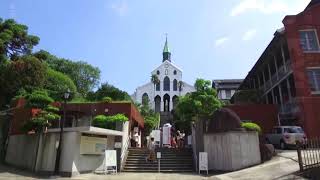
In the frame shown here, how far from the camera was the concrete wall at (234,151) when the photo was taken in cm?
1900

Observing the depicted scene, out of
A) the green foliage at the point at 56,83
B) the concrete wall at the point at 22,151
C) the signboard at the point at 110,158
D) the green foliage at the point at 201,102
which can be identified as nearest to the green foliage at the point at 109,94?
the green foliage at the point at 56,83

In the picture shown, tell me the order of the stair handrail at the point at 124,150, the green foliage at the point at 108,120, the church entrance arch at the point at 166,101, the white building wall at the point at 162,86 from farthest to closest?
the church entrance arch at the point at 166,101, the white building wall at the point at 162,86, the green foliage at the point at 108,120, the stair handrail at the point at 124,150

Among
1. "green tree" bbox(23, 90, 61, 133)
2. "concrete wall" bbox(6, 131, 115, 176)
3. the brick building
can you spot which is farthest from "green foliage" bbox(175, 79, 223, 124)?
"green tree" bbox(23, 90, 61, 133)

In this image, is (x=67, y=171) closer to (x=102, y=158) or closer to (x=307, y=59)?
(x=102, y=158)

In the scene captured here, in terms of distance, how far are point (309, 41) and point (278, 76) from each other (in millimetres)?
4076

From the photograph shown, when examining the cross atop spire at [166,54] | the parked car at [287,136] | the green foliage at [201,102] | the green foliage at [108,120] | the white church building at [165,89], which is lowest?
the parked car at [287,136]

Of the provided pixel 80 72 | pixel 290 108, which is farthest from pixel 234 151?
pixel 80 72

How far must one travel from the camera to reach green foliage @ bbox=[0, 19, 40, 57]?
27.3 meters

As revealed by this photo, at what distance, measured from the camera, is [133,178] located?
16.5 m

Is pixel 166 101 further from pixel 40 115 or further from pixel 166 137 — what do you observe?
pixel 40 115

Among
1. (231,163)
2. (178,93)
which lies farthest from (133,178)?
(178,93)

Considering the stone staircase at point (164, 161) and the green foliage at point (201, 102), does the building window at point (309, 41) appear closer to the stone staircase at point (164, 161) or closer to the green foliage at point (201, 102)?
the green foliage at point (201, 102)

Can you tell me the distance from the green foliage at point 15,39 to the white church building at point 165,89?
164 ft

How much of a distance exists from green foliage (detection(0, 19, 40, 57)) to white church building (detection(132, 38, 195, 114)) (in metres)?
50.1
